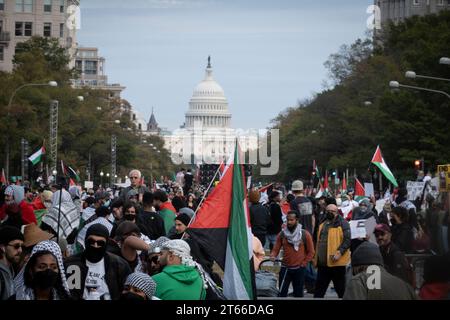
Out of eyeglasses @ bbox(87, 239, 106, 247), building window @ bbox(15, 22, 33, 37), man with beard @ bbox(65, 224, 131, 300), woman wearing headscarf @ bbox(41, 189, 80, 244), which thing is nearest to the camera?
man with beard @ bbox(65, 224, 131, 300)

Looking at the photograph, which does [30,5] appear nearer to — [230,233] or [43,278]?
[230,233]

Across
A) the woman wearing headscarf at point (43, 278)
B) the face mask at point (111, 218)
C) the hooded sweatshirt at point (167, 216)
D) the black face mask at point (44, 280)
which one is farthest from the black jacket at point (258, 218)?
the black face mask at point (44, 280)

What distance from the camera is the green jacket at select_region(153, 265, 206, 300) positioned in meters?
9.45

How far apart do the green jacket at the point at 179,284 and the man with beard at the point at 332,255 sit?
7.13 meters

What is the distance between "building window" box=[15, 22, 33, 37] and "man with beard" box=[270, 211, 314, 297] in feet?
313

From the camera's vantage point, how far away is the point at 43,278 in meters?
8.40

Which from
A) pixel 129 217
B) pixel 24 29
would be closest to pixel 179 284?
pixel 129 217

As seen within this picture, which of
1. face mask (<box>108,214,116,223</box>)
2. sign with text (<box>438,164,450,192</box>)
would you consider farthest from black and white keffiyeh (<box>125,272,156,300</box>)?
sign with text (<box>438,164,450,192</box>)

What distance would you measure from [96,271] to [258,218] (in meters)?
13.3

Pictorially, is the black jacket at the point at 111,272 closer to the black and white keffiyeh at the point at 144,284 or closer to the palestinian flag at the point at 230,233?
the palestinian flag at the point at 230,233

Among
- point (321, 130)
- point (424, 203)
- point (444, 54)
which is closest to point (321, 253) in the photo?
point (424, 203)

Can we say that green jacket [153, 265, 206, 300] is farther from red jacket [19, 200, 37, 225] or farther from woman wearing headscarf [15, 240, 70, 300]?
red jacket [19, 200, 37, 225]

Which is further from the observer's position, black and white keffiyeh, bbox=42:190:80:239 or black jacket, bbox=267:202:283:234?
black jacket, bbox=267:202:283:234
